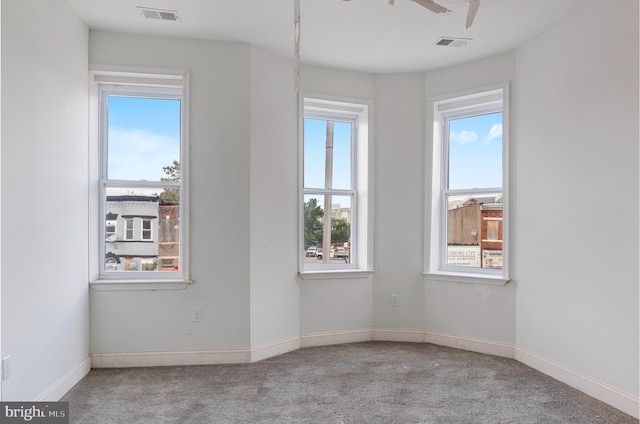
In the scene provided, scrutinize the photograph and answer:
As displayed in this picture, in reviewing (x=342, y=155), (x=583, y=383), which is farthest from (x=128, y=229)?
(x=583, y=383)

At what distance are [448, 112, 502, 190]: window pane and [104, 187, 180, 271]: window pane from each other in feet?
8.94

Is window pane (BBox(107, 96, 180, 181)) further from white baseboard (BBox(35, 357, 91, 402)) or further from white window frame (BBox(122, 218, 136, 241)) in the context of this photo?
white baseboard (BBox(35, 357, 91, 402))

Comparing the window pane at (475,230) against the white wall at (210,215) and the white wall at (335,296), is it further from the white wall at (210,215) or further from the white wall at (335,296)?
the white wall at (210,215)

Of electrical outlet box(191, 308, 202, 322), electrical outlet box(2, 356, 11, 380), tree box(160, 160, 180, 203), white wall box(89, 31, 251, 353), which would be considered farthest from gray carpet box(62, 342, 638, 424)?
tree box(160, 160, 180, 203)

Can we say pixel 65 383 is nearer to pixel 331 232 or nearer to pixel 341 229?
pixel 331 232

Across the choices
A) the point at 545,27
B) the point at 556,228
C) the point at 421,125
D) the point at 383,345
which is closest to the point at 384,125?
the point at 421,125

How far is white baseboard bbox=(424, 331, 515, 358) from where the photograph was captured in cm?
369

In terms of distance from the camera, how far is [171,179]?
11.8 ft

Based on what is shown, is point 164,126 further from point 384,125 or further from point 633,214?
point 633,214

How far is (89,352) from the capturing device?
131 inches

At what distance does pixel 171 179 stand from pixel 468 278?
286 cm

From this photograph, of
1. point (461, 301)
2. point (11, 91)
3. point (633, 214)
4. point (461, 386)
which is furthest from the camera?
point (461, 301)

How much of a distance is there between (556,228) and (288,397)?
236 cm

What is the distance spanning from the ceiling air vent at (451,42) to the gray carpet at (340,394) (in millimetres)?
2722
